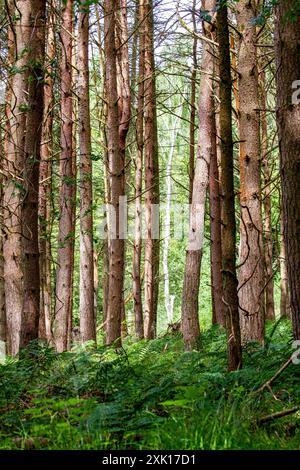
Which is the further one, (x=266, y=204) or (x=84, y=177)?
(x=266, y=204)

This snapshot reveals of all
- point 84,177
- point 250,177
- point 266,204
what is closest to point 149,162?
point 266,204

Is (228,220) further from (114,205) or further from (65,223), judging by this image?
(65,223)

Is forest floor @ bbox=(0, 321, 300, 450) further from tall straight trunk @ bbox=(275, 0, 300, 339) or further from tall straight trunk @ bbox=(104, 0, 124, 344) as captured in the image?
tall straight trunk @ bbox=(104, 0, 124, 344)

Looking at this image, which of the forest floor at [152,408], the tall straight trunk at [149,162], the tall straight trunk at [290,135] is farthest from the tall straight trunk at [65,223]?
the tall straight trunk at [290,135]

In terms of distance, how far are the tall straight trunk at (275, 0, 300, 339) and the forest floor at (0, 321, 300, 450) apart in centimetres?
88

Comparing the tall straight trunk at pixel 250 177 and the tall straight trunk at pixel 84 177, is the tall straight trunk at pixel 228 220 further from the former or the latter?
the tall straight trunk at pixel 84 177

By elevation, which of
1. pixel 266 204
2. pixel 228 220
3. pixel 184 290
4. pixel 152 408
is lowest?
pixel 152 408

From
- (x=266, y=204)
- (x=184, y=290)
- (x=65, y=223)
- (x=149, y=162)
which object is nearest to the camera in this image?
(x=184, y=290)

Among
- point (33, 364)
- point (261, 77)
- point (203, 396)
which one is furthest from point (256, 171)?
point (261, 77)

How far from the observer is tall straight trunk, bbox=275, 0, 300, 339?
19.7 ft

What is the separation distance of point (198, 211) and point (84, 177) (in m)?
2.86

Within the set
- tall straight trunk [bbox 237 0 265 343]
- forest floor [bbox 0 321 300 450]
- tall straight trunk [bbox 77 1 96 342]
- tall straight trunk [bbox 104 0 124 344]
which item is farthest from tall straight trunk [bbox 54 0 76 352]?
forest floor [bbox 0 321 300 450]

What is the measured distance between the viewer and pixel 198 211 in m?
11.3
